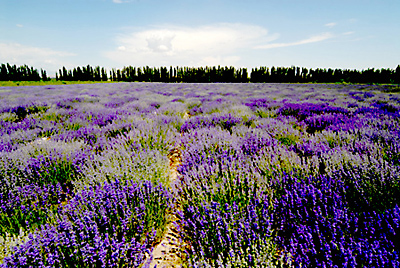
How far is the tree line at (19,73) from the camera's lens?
3722cm

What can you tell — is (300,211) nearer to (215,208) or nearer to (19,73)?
(215,208)

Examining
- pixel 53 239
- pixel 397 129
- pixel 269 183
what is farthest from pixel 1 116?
pixel 397 129

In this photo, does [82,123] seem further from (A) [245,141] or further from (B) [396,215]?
(B) [396,215]

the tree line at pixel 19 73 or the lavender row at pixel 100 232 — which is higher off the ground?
the tree line at pixel 19 73

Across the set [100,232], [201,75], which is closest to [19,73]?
[201,75]

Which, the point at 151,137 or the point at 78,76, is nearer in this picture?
the point at 151,137

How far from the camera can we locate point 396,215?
1223 mm

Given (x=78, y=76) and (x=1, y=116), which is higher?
(x=78, y=76)

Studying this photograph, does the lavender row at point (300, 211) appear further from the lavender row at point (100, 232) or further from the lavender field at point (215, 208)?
the lavender row at point (100, 232)

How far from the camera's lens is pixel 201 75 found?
48.3m

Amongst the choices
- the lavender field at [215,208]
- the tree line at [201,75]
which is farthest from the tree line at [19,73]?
the lavender field at [215,208]

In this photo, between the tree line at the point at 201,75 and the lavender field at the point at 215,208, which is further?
the tree line at the point at 201,75

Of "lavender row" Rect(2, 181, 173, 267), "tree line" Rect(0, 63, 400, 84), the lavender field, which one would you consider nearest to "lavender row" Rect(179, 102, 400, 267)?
the lavender field

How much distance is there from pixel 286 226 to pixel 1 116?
7033mm
